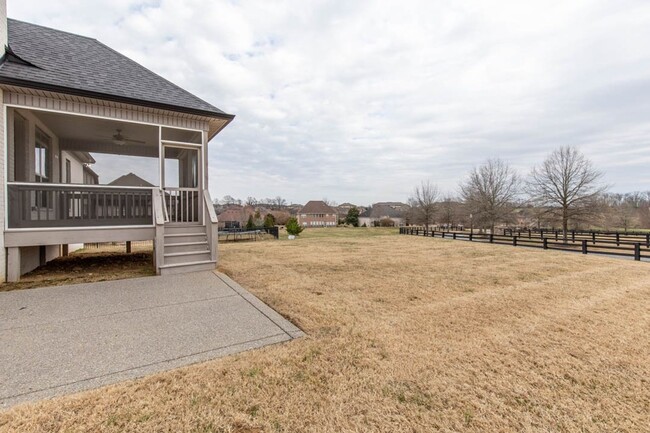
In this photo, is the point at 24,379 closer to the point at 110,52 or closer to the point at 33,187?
the point at 33,187

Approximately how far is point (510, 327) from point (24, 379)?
220 inches

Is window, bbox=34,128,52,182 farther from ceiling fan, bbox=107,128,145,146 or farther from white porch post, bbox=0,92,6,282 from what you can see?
white porch post, bbox=0,92,6,282

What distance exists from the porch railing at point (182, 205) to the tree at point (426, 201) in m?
38.5

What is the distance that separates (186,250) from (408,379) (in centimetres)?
648

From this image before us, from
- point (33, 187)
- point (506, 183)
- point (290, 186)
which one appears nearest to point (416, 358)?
point (33, 187)

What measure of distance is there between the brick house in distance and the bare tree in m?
37.4

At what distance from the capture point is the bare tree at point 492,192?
3066 cm

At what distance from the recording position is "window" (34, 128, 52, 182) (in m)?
7.43

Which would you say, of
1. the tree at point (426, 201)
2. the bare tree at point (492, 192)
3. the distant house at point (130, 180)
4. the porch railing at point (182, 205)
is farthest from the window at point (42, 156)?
the tree at point (426, 201)

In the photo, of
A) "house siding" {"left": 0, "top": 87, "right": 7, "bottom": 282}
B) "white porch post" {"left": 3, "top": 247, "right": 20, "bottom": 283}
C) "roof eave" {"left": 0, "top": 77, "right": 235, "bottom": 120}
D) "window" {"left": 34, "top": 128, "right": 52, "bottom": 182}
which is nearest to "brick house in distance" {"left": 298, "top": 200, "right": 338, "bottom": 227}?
"window" {"left": 34, "top": 128, "right": 52, "bottom": 182}

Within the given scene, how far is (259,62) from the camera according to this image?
12.4 meters

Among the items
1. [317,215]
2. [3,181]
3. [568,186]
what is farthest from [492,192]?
[317,215]

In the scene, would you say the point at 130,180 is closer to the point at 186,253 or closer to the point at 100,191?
the point at 100,191

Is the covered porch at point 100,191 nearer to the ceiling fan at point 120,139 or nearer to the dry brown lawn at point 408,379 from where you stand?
the ceiling fan at point 120,139
